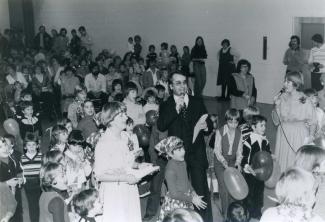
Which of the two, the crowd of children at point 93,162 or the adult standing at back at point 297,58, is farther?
the adult standing at back at point 297,58

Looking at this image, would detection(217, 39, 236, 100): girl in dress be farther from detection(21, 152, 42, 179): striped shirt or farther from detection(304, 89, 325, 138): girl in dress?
detection(21, 152, 42, 179): striped shirt

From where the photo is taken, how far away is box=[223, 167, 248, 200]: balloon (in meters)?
4.71

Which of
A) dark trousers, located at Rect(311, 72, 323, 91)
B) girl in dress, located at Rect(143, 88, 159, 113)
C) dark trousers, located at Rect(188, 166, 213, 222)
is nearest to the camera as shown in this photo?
dark trousers, located at Rect(188, 166, 213, 222)

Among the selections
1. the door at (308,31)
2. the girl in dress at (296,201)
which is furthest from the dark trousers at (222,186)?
the door at (308,31)

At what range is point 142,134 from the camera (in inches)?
236

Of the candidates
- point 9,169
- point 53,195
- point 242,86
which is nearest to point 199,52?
point 242,86

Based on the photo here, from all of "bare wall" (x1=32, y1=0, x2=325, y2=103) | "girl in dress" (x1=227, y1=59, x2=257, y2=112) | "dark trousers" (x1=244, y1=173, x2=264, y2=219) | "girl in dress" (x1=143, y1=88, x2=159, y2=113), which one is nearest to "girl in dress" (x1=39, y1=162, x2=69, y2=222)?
"dark trousers" (x1=244, y1=173, x2=264, y2=219)

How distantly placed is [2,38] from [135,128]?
958cm

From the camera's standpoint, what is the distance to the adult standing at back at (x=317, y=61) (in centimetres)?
933

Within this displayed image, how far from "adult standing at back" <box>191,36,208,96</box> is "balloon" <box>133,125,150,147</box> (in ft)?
20.6

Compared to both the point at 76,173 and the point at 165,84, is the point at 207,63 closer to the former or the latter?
the point at 165,84

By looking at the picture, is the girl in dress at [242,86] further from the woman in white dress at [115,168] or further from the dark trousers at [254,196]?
the woman in white dress at [115,168]

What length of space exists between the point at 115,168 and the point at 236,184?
1365mm

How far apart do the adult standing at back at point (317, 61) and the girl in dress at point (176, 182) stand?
580cm
